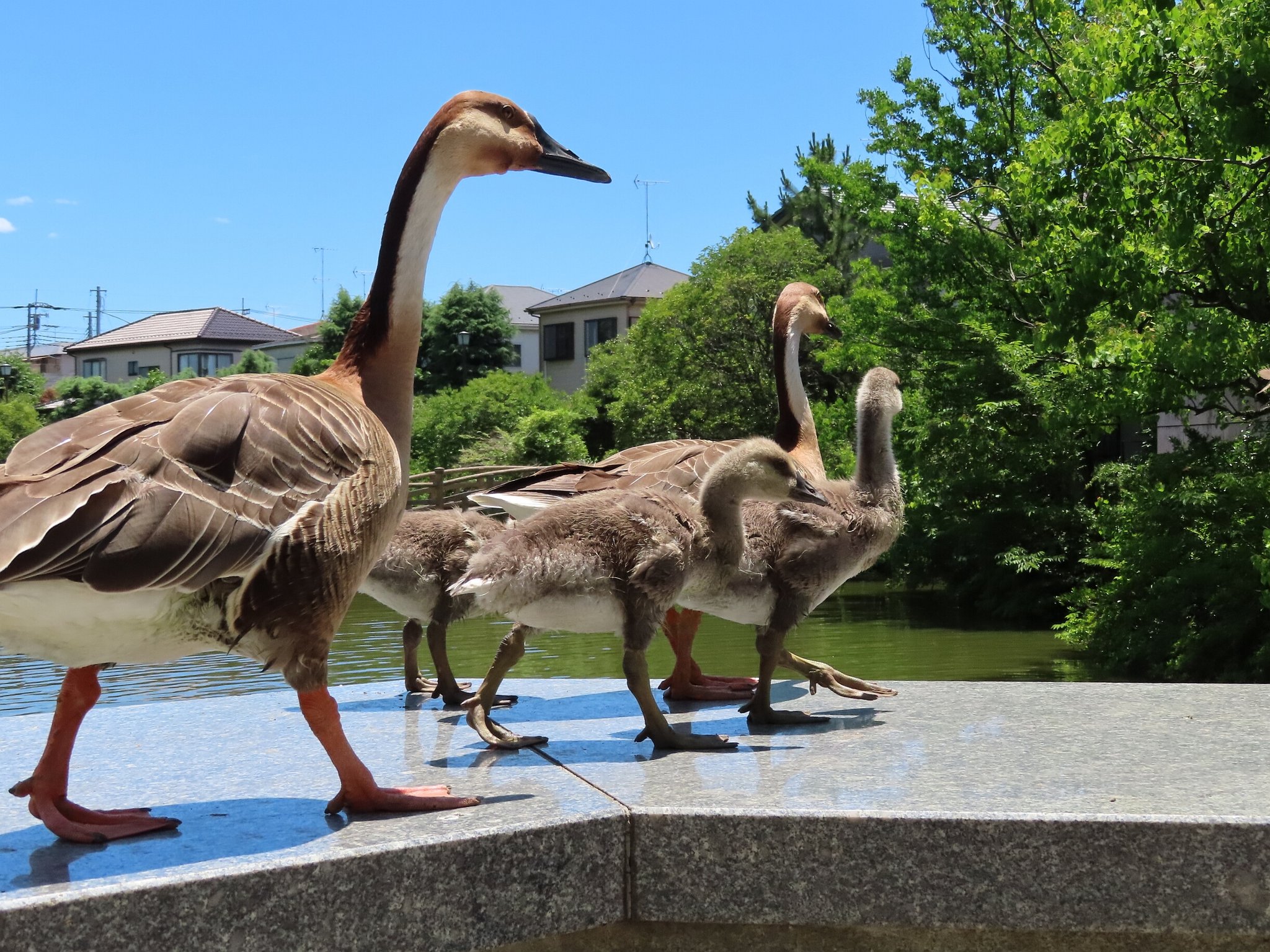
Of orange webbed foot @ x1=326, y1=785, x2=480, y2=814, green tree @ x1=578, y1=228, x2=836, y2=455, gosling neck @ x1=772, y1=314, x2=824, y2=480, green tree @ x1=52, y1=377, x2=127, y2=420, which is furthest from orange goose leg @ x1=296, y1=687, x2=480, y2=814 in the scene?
green tree @ x1=52, y1=377, x2=127, y2=420

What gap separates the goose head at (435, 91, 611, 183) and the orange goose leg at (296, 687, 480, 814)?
6.14 ft

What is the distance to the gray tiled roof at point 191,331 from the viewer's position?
9944 cm

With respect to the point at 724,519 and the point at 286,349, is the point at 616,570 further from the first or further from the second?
the point at 286,349

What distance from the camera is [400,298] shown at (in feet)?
13.9

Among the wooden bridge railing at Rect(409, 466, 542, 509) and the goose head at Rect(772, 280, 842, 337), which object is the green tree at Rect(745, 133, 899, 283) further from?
the goose head at Rect(772, 280, 842, 337)

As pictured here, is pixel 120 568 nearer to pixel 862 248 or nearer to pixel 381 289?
pixel 381 289

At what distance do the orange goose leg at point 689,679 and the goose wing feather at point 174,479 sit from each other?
121 inches

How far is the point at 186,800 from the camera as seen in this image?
419 centimetres

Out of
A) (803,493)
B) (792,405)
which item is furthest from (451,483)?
(803,493)

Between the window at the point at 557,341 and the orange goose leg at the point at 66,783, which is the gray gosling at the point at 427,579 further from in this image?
the window at the point at 557,341

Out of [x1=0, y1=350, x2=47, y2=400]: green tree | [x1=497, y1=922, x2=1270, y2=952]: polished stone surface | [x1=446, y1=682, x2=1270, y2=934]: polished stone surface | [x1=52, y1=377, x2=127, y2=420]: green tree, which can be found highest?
[x1=0, y1=350, x2=47, y2=400]: green tree

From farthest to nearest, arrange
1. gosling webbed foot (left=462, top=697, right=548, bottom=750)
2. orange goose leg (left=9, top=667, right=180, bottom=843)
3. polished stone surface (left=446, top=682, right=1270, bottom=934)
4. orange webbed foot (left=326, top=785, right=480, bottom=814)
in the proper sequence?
gosling webbed foot (left=462, top=697, right=548, bottom=750) < orange webbed foot (left=326, top=785, right=480, bottom=814) < orange goose leg (left=9, top=667, right=180, bottom=843) < polished stone surface (left=446, top=682, right=1270, bottom=934)

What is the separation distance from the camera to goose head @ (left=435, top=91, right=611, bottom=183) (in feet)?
14.1

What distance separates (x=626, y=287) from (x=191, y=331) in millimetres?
44800
